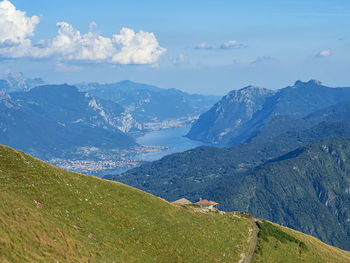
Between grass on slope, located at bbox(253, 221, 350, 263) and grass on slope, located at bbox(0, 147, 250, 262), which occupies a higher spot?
grass on slope, located at bbox(0, 147, 250, 262)

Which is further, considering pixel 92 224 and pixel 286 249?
pixel 286 249

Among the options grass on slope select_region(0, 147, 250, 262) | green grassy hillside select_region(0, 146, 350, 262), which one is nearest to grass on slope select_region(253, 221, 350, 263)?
green grassy hillside select_region(0, 146, 350, 262)

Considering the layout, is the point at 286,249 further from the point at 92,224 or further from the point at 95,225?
the point at 92,224

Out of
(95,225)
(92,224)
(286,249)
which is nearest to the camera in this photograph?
(92,224)

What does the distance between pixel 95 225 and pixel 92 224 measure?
591 millimetres

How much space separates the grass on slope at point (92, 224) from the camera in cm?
6034

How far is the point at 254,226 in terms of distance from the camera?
357 ft

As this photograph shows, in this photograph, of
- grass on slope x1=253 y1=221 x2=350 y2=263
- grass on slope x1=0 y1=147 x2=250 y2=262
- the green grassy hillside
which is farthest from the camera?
grass on slope x1=253 y1=221 x2=350 y2=263

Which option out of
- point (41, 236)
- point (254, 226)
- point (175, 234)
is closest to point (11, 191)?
point (41, 236)

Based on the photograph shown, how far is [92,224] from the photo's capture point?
73.9 metres

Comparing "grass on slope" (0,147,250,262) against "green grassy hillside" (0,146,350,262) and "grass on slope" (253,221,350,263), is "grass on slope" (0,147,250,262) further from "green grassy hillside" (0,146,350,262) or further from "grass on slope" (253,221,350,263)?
"grass on slope" (253,221,350,263)

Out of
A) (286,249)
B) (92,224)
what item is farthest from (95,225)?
(286,249)

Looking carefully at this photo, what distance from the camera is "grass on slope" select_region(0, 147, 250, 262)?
6034cm

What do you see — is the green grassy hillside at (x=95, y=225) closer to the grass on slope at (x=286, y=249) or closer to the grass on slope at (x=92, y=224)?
the grass on slope at (x=92, y=224)
